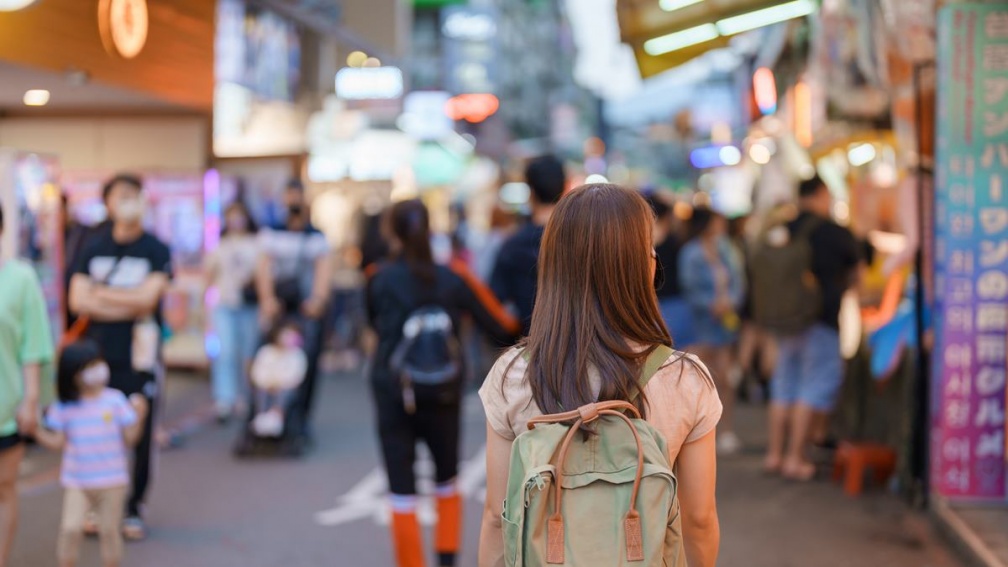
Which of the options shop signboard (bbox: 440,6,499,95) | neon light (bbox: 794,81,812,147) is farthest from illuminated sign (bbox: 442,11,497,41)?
neon light (bbox: 794,81,812,147)

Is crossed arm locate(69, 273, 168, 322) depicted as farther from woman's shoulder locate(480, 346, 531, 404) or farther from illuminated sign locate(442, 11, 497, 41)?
illuminated sign locate(442, 11, 497, 41)

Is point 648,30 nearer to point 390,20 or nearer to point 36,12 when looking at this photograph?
point 36,12

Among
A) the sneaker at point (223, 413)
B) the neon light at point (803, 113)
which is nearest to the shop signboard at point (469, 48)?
the neon light at point (803, 113)

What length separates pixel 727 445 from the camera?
10.4 metres

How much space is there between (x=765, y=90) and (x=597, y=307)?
1629 centimetres

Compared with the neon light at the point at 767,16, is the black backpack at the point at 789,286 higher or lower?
lower

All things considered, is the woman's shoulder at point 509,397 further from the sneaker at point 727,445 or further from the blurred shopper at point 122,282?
the sneaker at point 727,445

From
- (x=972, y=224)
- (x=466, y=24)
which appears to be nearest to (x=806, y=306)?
(x=972, y=224)

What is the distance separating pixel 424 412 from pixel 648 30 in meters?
4.86

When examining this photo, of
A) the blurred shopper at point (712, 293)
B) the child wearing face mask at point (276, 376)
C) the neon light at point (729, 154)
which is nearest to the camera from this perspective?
the child wearing face mask at point (276, 376)

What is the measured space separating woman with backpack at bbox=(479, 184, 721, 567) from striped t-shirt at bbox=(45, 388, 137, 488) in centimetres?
337

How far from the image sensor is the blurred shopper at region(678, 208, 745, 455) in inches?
399

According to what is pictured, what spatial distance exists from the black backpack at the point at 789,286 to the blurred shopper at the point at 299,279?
368cm

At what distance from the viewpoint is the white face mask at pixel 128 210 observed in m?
6.81
